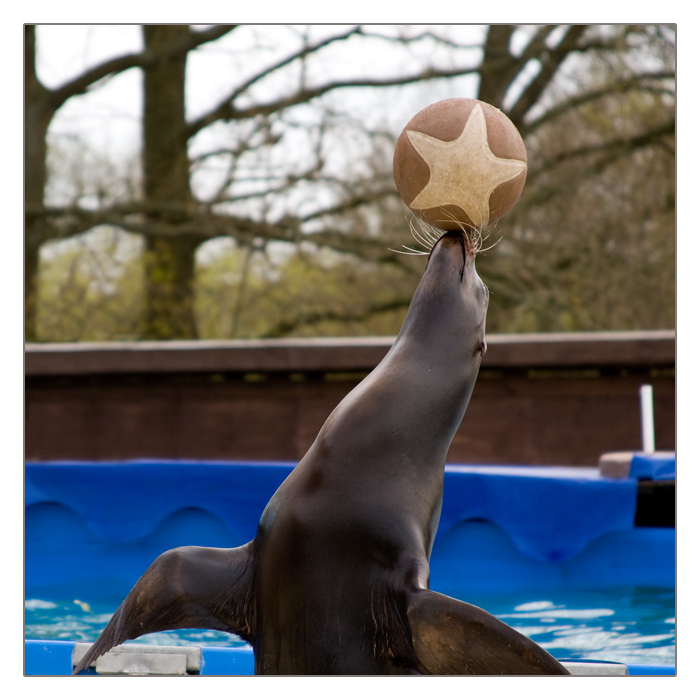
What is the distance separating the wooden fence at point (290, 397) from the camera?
574 cm

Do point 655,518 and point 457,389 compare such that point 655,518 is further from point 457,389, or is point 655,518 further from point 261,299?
point 261,299

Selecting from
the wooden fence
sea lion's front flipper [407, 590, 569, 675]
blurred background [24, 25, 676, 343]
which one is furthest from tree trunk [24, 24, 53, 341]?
sea lion's front flipper [407, 590, 569, 675]

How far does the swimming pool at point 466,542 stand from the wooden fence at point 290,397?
2.41ft

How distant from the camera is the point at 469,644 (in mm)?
1831

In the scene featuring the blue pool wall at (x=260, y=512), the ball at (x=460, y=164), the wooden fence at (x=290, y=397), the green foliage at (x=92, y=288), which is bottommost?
the blue pool wall at (x=260, y=512)

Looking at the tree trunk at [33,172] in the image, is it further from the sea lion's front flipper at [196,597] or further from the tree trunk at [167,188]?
the sea lion's front flipper at [196,597]

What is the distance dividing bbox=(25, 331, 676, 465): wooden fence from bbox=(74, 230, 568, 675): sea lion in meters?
3.49

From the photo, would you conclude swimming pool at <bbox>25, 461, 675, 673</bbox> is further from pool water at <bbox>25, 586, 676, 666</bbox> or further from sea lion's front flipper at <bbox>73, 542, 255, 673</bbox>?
sea lion's front flipper at <bbox>73, 542, 255, 673</bbox>

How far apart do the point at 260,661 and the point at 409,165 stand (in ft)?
4.20

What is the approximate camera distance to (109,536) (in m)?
5.22

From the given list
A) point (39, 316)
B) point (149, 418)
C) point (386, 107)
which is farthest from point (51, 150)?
point (149, 418)

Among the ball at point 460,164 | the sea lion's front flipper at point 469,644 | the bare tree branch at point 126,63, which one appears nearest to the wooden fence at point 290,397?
the ball at point 460,164

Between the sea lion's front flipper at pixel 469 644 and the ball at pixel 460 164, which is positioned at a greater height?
the ball at pixel 460 164

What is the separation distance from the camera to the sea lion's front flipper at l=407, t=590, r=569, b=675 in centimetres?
181
